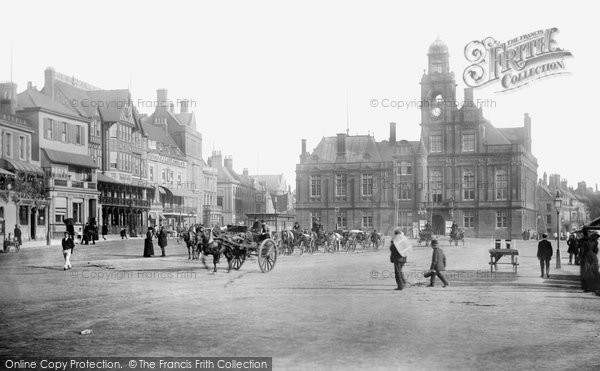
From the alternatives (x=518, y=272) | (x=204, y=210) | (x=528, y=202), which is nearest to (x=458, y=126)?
(x=528, y=202)

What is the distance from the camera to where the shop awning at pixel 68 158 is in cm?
4500

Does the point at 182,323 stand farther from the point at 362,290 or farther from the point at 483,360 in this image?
the point at 362,290

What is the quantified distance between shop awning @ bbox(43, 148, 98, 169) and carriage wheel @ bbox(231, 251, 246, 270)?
88.4ft

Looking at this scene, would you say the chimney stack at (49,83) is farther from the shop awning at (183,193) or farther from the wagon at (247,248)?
the wagon at (247,248)

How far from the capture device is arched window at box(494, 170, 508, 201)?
7144 centimetres

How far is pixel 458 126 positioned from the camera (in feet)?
238

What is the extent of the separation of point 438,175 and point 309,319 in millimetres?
64715

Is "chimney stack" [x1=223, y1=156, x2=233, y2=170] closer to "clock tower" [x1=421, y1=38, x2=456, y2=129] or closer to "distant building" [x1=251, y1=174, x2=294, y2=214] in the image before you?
"distant building" [x1=251, y1=174, x2=294, y2=214]

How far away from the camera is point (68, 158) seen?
156 feet

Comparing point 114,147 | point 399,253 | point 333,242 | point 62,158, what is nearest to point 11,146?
point 333,242

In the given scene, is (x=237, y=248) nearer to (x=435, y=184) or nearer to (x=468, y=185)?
(x=468, y=185)

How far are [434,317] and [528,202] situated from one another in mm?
67840

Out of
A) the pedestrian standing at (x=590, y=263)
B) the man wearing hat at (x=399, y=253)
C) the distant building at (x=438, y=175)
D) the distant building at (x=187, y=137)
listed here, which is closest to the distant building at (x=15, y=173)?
the man wearing hat at (x=399, y=253)

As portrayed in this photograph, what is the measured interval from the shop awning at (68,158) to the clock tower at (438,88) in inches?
1427
